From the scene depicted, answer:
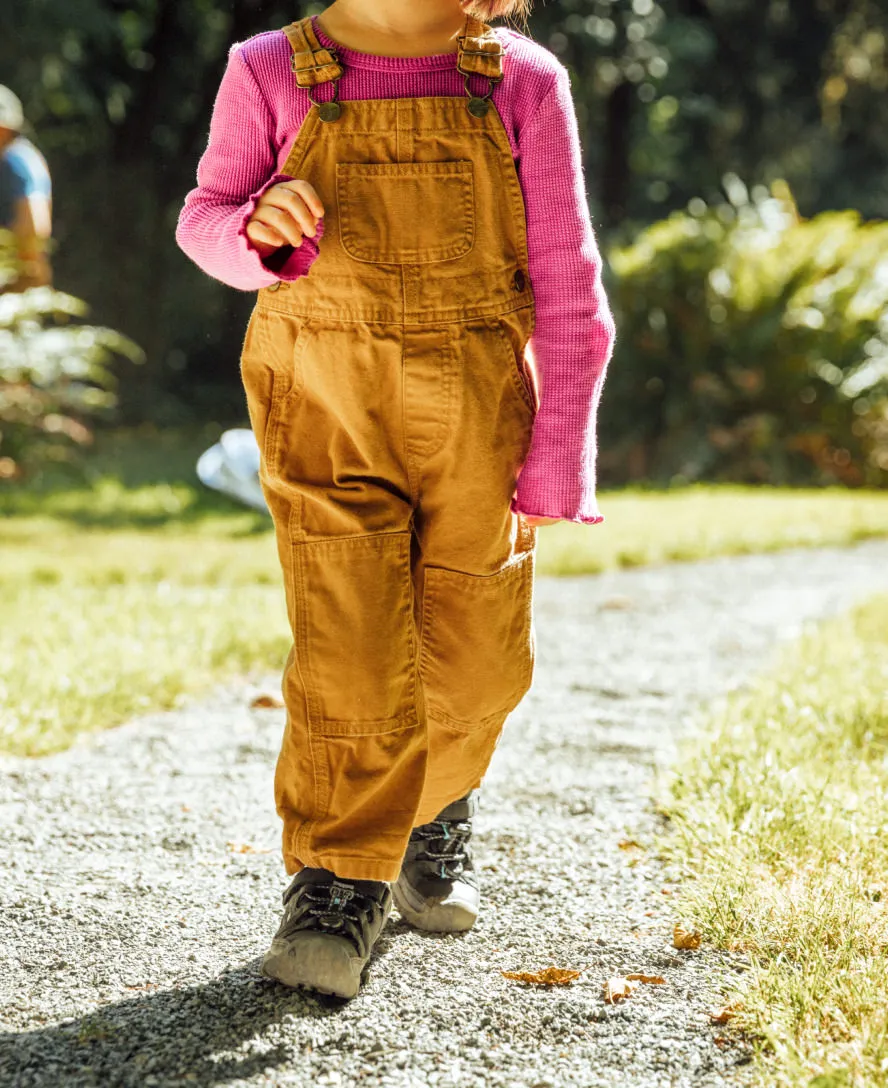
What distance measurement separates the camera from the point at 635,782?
3117mm

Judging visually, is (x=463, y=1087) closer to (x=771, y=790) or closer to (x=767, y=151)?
(x=771, y=790)

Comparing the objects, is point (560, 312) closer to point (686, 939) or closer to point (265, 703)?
point (686, 939)

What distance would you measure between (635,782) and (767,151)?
1625 centimetres

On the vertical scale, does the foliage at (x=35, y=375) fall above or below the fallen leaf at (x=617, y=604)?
above

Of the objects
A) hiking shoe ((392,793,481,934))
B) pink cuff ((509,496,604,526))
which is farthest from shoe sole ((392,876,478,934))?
pink cuff ((509,496,604,526))

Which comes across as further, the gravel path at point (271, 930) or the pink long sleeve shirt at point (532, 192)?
the pink long sleeve shirt at point (532, 192)

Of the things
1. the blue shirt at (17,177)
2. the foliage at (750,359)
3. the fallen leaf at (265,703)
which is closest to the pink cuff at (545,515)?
the fallen leaf at (265,703)

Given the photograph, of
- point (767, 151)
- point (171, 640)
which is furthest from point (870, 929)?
point (767, 151)

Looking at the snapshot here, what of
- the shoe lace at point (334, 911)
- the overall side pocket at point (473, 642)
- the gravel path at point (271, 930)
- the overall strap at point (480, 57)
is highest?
the overall strap at point (480, 57)

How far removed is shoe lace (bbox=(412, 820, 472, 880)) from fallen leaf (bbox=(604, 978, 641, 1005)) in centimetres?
42

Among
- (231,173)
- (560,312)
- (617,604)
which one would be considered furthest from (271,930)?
(617,604)

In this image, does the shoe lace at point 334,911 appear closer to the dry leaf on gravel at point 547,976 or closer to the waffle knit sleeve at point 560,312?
the dry leaf on gravel at point 547,976

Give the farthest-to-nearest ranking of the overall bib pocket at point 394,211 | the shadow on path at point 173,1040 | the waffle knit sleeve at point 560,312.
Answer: the waffle knit sleeve at point 560,312
the overall bib pocket at point 394,211
the shadow on path at point 173,1040

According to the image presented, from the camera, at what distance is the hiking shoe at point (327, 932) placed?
2010 millimetres
